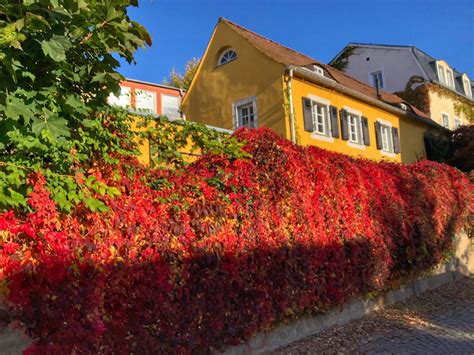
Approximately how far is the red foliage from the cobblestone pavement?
1.53ft

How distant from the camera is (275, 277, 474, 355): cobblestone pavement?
6.14 meters

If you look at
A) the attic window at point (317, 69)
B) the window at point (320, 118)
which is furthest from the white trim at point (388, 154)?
the attic window at point (317, 69)

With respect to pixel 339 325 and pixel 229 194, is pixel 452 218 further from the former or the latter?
pixel 229 194

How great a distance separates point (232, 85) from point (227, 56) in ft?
5.07

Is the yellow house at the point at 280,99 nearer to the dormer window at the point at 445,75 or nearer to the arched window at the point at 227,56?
the arched window at the point at 227,56

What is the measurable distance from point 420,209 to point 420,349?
444 cm

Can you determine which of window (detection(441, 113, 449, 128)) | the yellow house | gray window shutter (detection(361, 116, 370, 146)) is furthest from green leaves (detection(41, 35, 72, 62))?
window (detection(441, 113, 449, 128))

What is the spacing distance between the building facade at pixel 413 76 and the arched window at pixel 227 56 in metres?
13.6

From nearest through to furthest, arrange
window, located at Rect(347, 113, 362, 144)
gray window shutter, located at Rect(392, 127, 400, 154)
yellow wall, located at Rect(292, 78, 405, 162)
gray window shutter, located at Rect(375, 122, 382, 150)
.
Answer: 1. yellow wall, located at Rect(292, 78, 405, 162)
2. window, located at Rect(347, 113, 362, 144)
3. gray window shutter, located at Rect(375, 122, 382, 150)
4. gray window shutter, located at Rect(392, 127, 400, 154)

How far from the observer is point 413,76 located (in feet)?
95.5

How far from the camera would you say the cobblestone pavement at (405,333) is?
6.14 meters

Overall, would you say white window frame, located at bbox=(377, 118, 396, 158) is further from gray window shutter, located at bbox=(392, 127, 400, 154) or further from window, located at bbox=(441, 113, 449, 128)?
window, located at bbox=(441, 113, 449, 128)

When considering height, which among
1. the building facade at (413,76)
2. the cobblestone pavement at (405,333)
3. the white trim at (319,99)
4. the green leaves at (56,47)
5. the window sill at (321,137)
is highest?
the building facade at (413,76)

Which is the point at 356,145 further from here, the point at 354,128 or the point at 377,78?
the point at 377,78
